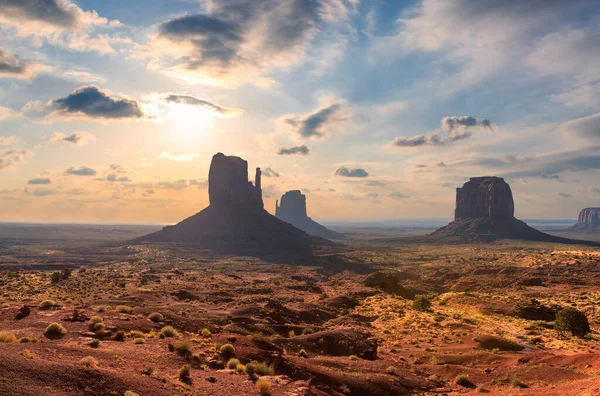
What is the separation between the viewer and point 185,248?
A: 148250 mm

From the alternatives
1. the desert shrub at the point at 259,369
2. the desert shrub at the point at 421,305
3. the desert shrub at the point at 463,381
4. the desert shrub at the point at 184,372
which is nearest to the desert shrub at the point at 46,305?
the desert shrub at the point at 184,372

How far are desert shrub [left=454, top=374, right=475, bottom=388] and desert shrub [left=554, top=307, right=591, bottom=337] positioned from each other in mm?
19949

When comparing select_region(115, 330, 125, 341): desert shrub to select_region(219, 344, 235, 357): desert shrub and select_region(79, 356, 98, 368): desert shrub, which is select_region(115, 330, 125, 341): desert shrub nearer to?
select_region(219, 344, 235, 357): desert shrub

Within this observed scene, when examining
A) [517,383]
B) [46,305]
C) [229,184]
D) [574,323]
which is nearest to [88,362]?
[46,305]

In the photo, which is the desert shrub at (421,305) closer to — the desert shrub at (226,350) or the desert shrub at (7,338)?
the desert shrub at (226,350)

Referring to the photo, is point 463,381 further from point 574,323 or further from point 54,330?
point 54,330

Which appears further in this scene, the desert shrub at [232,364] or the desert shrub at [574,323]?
the desert shrub at [574,323]

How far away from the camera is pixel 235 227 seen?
173 metres

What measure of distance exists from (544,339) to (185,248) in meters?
134

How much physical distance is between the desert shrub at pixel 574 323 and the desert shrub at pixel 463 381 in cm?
1995

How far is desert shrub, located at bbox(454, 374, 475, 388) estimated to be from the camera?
945 inches

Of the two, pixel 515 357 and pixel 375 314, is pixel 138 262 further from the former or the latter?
pixel 515 357

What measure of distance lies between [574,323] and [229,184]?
547 feet

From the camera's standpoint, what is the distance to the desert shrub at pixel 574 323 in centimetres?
3628
